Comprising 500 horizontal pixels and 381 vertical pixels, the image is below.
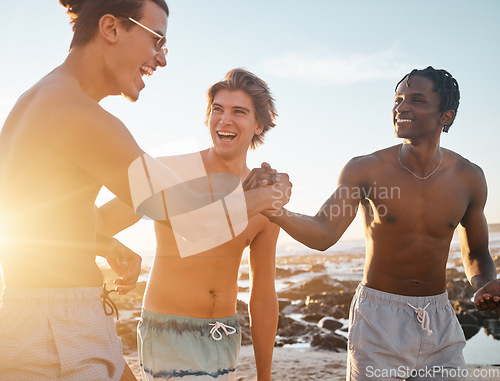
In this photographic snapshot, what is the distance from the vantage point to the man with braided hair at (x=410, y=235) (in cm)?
333

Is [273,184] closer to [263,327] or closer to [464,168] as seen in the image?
[263,327]

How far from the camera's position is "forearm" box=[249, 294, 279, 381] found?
357 centimetres

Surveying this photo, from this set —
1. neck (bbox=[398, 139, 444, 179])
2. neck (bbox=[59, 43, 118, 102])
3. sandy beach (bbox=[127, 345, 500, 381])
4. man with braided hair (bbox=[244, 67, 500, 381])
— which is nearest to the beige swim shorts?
neck (bbox=[59, 43, 118, 102])

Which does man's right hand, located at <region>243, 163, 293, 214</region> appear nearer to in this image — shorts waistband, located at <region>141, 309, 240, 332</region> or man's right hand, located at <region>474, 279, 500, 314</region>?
shorts waistband, located at <region>141, 309, 240, 332</region>

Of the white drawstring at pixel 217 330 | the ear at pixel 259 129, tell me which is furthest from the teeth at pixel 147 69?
the ear at pixel 259 129

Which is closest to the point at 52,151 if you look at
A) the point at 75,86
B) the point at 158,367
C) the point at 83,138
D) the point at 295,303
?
the point at 83,138

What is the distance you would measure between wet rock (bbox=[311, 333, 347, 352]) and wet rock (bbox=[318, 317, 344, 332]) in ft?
3.61

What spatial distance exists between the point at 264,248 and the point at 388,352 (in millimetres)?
1141

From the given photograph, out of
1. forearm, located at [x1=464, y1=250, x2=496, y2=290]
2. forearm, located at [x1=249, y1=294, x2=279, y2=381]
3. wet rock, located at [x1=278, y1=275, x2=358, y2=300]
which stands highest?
forearm, located at [x1=464, y1=250, x2=496, y2=290]

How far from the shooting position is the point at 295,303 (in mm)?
12383

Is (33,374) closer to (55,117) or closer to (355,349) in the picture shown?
(55,117)

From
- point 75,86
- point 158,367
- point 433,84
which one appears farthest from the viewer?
point 433,84

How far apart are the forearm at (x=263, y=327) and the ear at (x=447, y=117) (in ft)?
6.82

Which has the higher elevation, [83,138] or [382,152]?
[382,152]
